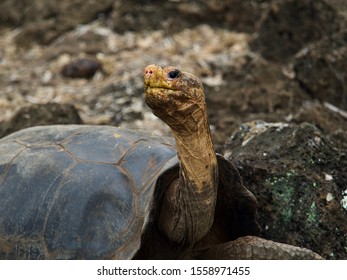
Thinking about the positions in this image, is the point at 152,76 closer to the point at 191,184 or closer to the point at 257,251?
the point at 191,184

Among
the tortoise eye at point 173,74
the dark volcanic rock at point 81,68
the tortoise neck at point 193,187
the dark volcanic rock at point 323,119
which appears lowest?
the dark volcanic rock at point 81,68

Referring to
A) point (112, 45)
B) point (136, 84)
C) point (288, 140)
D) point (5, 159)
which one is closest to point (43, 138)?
point (5, 159)

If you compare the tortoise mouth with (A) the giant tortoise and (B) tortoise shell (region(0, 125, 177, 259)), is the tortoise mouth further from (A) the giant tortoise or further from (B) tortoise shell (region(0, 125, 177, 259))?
(B) tortoise shell (region(0, 125, 177, 259))

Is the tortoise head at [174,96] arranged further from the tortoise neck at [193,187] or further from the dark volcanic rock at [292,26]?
the dark volcanic rock at [292,26]

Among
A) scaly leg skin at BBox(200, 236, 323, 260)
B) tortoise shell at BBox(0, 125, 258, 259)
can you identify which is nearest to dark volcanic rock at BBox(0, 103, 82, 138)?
tortoise shell at BBox(0, 125, 258, 259)

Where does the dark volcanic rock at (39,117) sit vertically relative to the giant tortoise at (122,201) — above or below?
below

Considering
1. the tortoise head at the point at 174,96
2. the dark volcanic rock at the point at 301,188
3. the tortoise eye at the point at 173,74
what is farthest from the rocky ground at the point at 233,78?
the tortoise eye at the point at 173,74
